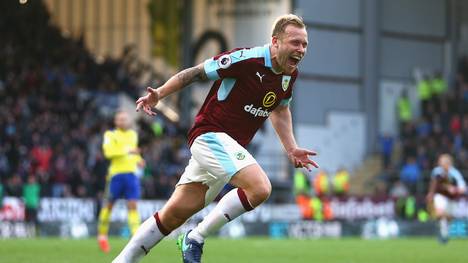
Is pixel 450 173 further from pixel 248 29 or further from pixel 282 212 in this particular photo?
pixel 248 29

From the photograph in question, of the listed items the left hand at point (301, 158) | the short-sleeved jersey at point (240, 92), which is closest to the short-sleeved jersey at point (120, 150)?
the left hand at point (301, 158)

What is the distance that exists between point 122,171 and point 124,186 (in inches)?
10.1

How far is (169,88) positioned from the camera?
9.34 metres

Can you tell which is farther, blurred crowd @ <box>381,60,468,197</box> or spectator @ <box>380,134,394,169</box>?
spectator @ <box>380,134,394,169</box>

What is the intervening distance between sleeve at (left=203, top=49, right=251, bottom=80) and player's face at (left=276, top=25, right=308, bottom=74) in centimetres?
30

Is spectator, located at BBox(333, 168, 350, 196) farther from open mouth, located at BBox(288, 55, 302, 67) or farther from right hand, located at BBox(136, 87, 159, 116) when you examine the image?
right hand, located at BBox(136, 87, 159, 116)

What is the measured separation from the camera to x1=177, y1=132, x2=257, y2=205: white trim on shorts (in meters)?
9.48

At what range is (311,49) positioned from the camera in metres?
39.1

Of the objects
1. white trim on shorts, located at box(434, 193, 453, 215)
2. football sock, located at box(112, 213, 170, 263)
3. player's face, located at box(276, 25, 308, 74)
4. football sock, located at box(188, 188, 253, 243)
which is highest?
player's face, located at box(276, 25, 308, 74)

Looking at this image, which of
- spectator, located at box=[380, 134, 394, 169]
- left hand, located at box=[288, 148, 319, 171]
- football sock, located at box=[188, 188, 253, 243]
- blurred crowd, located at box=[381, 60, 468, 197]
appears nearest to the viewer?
football sock, located at box=[188, 188, 253, 243]

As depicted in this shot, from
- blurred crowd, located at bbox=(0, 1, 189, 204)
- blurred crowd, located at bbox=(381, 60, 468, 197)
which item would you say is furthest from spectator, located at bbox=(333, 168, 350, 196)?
blurred crowd, located at bbox=(0, 1, 189, 204)

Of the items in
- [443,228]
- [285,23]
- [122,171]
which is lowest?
[443,228]

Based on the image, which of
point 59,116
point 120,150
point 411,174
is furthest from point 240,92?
point 411,174

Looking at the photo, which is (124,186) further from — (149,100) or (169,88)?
(149,100)
